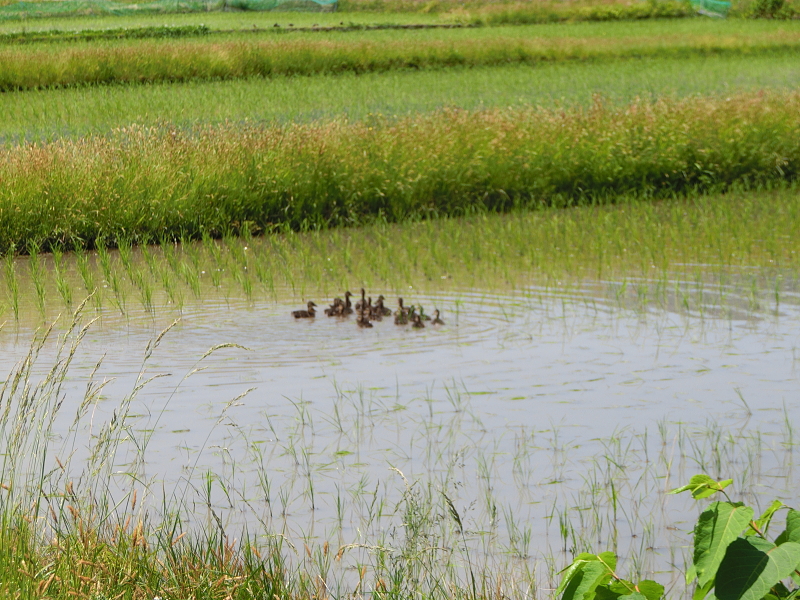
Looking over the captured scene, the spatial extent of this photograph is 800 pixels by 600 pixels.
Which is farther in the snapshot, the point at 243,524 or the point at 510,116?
the point at 510,116

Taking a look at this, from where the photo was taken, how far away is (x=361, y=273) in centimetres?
936

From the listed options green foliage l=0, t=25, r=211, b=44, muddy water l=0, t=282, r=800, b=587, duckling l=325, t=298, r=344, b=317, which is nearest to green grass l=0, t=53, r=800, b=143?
duckling l=325, t=298, r=344, b=317

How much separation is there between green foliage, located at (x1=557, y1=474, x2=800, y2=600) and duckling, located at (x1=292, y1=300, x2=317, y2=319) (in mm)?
5310

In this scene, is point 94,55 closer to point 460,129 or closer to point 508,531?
point 460,129

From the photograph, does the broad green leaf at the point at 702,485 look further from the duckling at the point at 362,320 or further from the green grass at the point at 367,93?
the green grass at the point at 367,93

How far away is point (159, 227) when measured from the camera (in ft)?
35.4

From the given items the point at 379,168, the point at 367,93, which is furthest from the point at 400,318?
the point at 367,93

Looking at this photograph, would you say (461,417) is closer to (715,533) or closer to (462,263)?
(715,533)

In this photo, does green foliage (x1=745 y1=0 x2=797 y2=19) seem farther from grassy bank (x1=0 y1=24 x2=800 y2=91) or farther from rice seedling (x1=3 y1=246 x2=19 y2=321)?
rice seedling (x1=3 y1=246 x2=19 y2=321)

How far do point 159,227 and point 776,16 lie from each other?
41.1 meters

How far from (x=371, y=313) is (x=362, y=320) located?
0.11 meters

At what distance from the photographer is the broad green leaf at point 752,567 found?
7.15 ft

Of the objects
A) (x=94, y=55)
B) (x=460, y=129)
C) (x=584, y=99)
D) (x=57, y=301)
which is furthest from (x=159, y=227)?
(x=94, y=55)

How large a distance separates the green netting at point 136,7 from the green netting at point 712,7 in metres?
16.0
